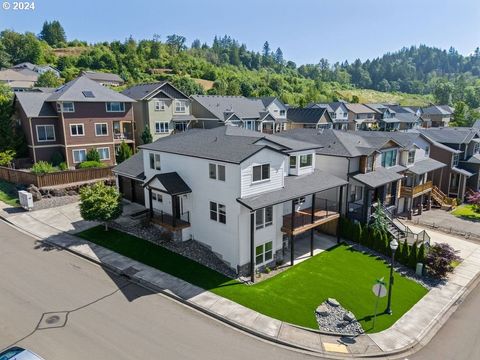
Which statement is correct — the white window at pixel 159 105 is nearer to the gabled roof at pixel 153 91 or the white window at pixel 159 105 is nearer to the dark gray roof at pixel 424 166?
the gabled roof at pixel 153 91

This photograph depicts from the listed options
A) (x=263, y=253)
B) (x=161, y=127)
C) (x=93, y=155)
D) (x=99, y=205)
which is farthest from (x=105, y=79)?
(x=263, y=253)

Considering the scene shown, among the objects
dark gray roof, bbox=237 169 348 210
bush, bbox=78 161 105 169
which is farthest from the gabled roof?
dark gray roof, bbox=237 169 348 210

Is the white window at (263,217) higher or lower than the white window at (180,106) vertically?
lower

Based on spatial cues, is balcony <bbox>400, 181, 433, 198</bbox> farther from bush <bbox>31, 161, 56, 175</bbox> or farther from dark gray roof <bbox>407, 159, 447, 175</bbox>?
bush <bbox>31, 161, 56, 175</bbox>

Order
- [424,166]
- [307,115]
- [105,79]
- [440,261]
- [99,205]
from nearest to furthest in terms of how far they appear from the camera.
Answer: [440,261], [99,205], [424,166], [307,115], [105,79]

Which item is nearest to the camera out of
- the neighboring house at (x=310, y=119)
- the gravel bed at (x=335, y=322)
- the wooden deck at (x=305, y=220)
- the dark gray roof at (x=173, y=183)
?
the gravel bed at (x=335, y=322)

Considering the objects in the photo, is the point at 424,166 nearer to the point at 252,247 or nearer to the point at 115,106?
the point at 252,247

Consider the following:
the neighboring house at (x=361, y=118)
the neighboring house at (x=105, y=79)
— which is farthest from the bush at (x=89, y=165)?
the neighboring house at (x=361, y=118)
